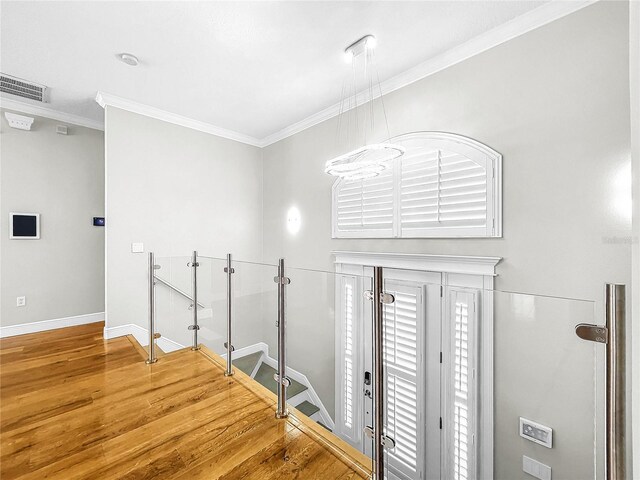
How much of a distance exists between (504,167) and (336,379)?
81.3 inches

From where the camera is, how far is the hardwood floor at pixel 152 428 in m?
1.58

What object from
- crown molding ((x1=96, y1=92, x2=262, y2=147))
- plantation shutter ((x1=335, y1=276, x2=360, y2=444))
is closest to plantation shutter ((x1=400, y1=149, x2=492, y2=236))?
plantation shutter ((x1=335, y1=276, x2=360, y2=444))

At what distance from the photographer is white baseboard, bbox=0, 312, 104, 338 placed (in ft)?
12.0

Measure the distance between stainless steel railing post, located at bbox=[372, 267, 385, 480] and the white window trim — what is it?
123mm

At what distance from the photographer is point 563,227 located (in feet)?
6.63

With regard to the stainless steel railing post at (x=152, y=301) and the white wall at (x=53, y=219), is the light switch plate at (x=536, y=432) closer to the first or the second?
the stainless steel railing post at (x=152, y=301)

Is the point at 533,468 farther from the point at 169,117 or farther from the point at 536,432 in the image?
the point at 169,117

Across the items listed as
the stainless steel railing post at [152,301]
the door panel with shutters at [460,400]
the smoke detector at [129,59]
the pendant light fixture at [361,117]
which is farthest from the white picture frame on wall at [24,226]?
the door panel with shutters at [460,400]

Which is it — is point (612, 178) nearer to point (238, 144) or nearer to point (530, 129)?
point (530, 129)

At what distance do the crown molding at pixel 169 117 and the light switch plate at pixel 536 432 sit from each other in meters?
4.64

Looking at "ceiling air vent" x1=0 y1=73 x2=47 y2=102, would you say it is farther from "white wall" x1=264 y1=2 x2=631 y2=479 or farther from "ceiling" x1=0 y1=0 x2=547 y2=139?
"white wall" x1=264 y1=2 x2=631 y2=479

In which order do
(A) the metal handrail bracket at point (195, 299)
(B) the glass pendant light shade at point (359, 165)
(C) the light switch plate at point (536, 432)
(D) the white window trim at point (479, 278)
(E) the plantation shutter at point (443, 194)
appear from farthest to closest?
1. (A) the metal handrail bracket at point (195, 299)
2. (E) the plantation shutter at point (443, 194)
3. (B) the glass pendant light shade at point (359, 165)
4. (D) the white window trim at point (479, 278)
5. (C) the light switch plate at point (536, 432)

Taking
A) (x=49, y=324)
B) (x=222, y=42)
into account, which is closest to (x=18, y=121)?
(x=49, y=324)

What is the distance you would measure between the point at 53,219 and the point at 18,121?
1225 millimetres
